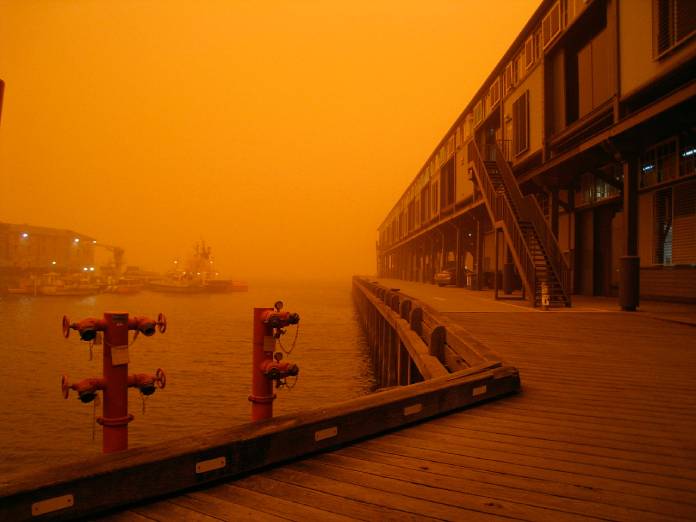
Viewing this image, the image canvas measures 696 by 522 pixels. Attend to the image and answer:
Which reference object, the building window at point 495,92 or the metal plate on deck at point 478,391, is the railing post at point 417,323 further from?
the building window at point 495,92

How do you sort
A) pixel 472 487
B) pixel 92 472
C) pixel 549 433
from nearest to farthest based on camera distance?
pixel 92 472
pixel 472 487
pixel 549 433

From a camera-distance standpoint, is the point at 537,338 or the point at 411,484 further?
the point at 537,338

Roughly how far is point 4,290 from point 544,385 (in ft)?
369

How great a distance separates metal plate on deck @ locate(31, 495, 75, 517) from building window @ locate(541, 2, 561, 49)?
2095cm

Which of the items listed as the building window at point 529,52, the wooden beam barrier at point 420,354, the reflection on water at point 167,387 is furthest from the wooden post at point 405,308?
the building window at point 529,52

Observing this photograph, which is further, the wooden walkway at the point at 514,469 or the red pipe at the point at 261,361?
the red pipe at the point at 261,361

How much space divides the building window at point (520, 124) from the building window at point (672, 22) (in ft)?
29.6

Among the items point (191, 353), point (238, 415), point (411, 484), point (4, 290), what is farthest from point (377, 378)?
point (4, 290)

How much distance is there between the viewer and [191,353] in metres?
24.0

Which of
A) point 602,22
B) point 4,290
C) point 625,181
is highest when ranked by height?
point 602,22

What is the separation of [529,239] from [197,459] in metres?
16.5

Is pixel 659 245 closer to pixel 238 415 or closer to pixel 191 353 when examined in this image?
pixel 238 415

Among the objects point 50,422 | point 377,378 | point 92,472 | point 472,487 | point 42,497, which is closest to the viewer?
point 42,497

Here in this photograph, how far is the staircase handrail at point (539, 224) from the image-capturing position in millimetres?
15586
